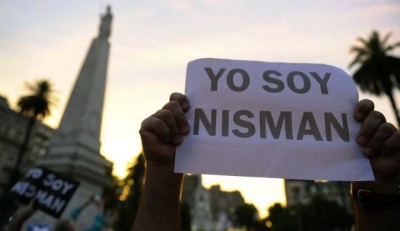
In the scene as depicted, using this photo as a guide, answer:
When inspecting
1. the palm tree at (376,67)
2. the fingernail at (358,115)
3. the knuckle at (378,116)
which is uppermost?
the palm tree at (376,67)

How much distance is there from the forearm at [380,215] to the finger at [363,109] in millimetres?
360

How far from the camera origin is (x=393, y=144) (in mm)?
1554

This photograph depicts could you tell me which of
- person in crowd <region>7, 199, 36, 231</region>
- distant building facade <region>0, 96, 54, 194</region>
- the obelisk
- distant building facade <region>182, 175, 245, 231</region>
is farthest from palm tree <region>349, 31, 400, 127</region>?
distant building facade <region>182, 175, 245, 231</region>

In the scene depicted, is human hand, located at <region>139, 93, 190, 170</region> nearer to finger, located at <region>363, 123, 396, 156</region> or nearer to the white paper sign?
the white paper sign

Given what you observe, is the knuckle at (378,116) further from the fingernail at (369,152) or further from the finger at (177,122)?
the finger at (177,122)

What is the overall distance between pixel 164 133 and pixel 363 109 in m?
1.09

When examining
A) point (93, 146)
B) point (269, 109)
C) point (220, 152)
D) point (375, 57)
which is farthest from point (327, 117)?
point (375, 57)

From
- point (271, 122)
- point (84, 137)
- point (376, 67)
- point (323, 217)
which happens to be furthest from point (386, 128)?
point (323, 217)

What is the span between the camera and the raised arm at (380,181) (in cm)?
159

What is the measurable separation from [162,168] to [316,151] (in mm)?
844

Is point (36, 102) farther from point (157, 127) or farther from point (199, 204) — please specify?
point (199, 204)

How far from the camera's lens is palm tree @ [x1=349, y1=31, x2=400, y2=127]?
2409 cm

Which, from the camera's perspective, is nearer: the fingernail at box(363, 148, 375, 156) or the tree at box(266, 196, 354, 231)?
the fingernail at box(363, 148, 375, 156)

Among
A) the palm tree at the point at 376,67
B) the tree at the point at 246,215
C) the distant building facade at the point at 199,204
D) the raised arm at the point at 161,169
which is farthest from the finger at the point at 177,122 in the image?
the tree at the point at 246,215
